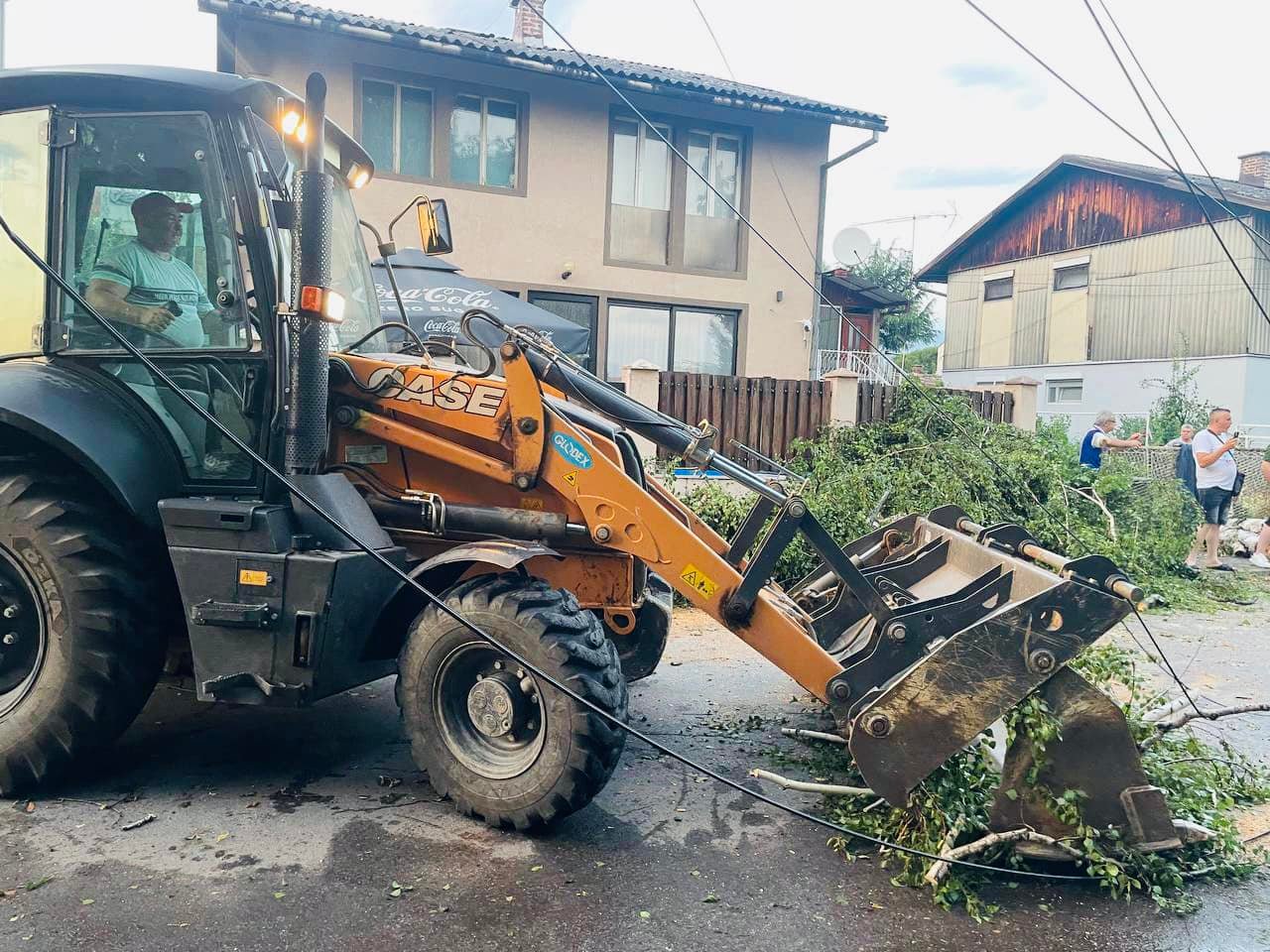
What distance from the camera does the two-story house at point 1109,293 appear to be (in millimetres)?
22344

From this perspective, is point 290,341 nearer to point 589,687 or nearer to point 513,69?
point 589,687

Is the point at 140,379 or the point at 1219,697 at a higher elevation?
the point at 140,379

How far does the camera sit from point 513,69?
13.9 metres

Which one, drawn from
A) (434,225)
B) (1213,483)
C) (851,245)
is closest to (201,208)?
(434,225)

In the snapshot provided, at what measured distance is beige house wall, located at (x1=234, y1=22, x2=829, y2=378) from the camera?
13.3m

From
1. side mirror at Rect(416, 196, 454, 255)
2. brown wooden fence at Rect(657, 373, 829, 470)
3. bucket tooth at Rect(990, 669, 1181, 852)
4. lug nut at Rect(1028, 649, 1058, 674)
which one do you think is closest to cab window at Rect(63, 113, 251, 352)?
side mirror at Rect(416, 196, 454, 255)

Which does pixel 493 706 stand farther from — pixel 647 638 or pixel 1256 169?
pixel 1256 169

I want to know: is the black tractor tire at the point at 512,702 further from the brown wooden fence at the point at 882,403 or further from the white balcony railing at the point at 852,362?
the white balcony railing at the point at 852,362

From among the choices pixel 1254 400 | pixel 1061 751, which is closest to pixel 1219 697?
pixel 1061 751

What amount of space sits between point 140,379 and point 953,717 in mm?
3377

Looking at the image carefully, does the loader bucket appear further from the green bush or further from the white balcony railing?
the white balcony railing

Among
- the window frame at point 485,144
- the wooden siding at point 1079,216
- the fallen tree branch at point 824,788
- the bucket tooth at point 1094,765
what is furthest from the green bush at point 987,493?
the wooden siding at point 1079,216

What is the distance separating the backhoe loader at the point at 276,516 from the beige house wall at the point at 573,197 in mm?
9741

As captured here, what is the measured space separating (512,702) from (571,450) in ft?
3.30
